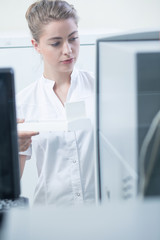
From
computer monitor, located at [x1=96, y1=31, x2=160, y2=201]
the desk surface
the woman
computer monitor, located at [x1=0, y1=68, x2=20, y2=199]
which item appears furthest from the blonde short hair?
the desk surface

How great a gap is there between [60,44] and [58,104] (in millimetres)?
216

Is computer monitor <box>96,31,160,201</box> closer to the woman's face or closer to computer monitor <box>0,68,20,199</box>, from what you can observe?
computer monitor <box>0,68,20,199</box>

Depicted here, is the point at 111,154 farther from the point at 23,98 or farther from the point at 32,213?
the point at 23,98

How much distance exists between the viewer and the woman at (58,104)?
3.36 feet

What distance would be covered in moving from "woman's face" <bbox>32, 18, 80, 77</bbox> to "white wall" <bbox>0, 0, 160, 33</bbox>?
0.63 feet

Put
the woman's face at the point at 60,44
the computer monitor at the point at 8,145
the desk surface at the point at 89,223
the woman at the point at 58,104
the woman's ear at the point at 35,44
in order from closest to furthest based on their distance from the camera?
the desk surface at the point at 89,223, the computer monitor at the point at 8,145, the woman at the point at 58,104, the woman's face at the point at 60,44, the woman's ear at the point at 35,44

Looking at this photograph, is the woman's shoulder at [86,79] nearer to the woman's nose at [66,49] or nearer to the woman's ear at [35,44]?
the woman's nose at [66,49]

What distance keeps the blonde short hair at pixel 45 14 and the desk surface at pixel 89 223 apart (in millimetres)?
924

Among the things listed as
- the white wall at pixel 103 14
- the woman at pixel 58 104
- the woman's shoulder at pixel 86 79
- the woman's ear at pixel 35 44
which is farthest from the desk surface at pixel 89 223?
the white wall at pixel 103 14

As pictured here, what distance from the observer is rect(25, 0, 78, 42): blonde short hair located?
1.13 meters

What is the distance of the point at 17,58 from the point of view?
1.39 m

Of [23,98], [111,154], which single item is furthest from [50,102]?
[111,154]

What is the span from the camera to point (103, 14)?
4.61 feet

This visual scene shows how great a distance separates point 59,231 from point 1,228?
2.4 inches
